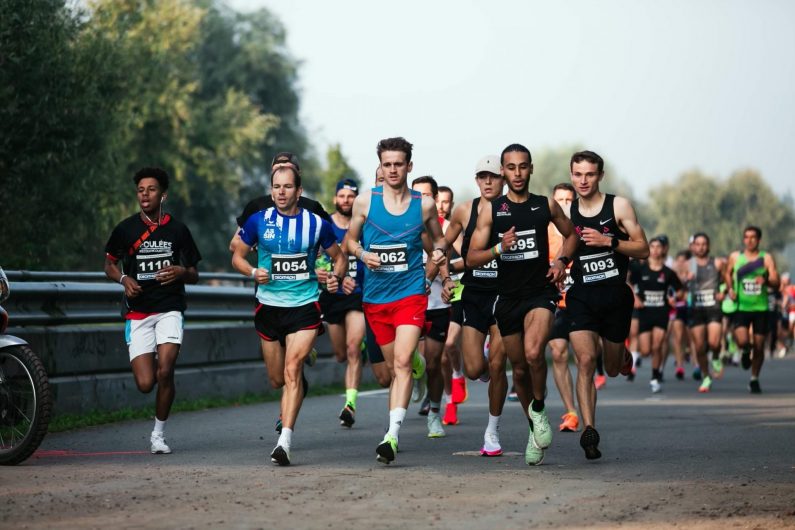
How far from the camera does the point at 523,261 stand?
1037 cm

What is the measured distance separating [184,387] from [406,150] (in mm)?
5531

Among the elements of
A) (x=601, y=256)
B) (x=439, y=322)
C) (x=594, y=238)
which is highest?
(x=594, y=238)

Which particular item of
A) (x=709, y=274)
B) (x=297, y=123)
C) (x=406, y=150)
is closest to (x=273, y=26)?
(x=297, y=123)

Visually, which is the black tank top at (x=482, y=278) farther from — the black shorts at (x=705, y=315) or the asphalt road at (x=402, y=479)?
the black shorts at (x=705, y=315)

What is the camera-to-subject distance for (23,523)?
7.03 m

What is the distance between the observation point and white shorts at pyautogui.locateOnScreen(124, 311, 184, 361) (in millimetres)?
10992

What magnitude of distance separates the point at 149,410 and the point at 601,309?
16.3 feet

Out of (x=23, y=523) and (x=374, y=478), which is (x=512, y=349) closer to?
(x=374, y=478)

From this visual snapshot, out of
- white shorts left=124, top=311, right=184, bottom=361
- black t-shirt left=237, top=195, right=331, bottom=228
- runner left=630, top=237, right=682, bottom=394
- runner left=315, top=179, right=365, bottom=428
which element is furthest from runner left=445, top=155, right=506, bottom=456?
runner left=630, top=237, right=682, bottom=394

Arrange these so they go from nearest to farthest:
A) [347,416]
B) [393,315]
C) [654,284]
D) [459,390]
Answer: [393,315]
[347,416]
[459,390]
[654,284]

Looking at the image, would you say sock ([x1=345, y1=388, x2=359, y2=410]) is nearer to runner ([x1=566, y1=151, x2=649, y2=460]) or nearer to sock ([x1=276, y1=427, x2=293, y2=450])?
runner ([x1=566, y1=151, x2=649, y2=460])

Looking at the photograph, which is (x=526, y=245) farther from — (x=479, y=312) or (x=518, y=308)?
(x=479, y=312)

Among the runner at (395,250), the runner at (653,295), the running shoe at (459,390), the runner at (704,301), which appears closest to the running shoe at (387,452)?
the runner at (395,250)

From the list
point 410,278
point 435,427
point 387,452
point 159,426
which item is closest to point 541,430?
point 387,452
